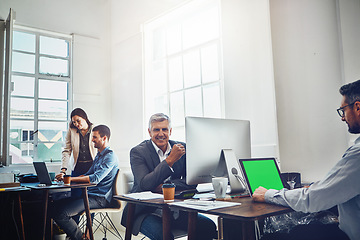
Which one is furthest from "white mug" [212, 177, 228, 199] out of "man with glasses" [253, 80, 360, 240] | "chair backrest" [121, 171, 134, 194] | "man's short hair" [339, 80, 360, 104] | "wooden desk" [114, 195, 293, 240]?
"chair backrest" [121, 171, 134, 194]

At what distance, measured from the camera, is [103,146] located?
4.45 meters

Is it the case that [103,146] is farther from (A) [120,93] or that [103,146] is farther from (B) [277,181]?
(B) [277,181]

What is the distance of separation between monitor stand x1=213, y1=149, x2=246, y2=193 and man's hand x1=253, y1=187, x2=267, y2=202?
0.35m

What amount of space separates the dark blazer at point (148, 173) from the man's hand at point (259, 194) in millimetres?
736

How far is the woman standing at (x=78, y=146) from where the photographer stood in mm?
4699

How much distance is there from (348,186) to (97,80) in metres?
4.74

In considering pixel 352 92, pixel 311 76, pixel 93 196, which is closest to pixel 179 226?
pixel 352 92

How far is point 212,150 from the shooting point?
7.25 feet

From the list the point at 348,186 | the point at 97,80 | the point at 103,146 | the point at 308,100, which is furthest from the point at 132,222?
the point at 97,80

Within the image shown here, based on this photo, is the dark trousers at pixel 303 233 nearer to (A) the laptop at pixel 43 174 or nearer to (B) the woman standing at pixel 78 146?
(A) the laptop at pixel 43 174

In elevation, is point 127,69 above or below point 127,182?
above

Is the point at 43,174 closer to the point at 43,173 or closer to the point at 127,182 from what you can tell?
the point at 43,173

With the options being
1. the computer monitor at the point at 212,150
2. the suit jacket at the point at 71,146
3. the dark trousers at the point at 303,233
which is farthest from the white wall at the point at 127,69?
the dark trousers at the point at 303,233

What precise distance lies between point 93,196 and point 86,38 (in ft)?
9.18
